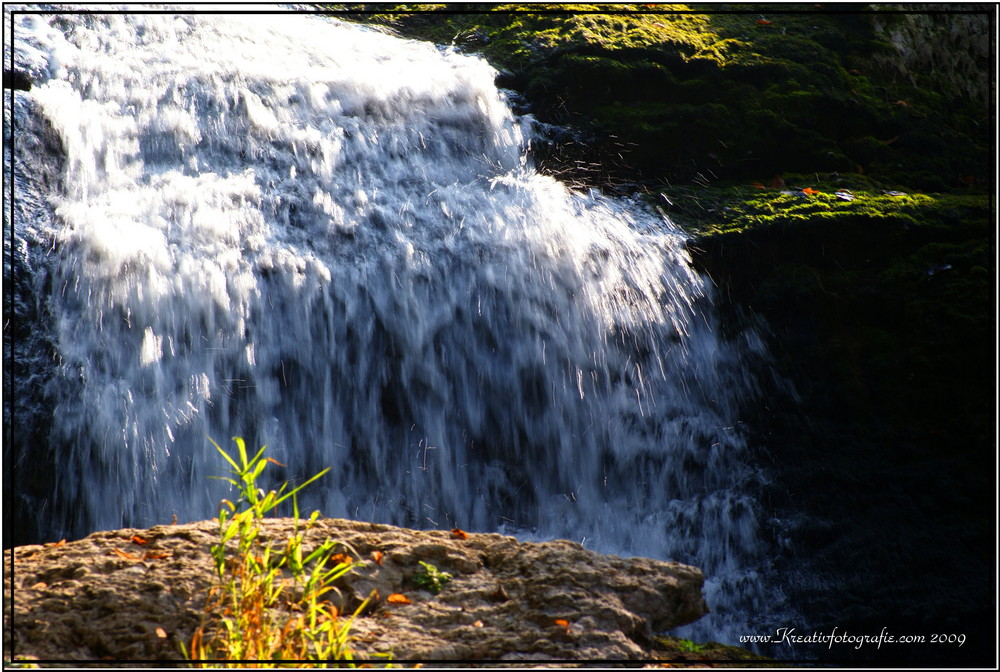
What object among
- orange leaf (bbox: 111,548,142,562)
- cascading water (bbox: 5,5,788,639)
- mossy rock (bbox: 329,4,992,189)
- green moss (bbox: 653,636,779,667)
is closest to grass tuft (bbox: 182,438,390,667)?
orange leaf (bbox: 111,548,142,562)

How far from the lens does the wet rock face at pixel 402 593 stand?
7.76ft

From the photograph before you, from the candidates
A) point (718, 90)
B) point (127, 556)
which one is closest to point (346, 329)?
point (127, 556)

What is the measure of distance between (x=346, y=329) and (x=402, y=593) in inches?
85.0

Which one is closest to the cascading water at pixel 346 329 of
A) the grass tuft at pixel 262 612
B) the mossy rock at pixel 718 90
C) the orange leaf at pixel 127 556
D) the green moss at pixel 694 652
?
the mossy rock at pixel 718 90

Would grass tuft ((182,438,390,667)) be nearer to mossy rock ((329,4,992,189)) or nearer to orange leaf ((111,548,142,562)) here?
orange leaf ((111,548,142,562))

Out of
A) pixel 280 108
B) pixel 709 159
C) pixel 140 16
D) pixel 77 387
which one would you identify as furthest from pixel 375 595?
pixel 140 16

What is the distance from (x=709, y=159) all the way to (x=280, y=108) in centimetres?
358

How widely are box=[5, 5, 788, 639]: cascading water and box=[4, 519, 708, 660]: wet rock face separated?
1386mm

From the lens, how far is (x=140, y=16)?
579 centimetres

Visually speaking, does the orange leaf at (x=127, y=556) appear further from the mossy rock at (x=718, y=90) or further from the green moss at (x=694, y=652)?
the mossy rock at (x=718, y=90)

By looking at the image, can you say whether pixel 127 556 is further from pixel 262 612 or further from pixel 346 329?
pixel 346 329

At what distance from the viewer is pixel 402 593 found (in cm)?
268

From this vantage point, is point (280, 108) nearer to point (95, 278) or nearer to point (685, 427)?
point (95, 278)

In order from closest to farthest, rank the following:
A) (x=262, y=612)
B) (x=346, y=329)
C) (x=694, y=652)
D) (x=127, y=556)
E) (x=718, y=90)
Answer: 1. (x=262, y=612)
2. (x=127, y=556)
3. (x=694, y=652)
4. (x=346, y=329)
5. (x=718, y=90)
